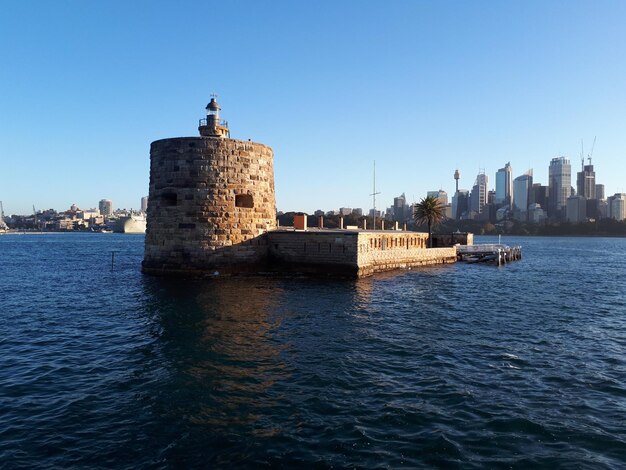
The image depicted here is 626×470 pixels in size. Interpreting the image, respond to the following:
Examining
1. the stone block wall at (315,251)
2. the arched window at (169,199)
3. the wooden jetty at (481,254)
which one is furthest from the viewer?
the wooden jetty at (481,254)

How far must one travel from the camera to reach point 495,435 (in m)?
8.64

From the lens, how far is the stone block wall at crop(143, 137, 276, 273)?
3077 centimetres

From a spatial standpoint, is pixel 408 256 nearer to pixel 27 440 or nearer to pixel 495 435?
pixel 495 435

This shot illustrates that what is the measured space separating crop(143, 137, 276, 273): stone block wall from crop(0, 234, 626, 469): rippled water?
825 centimetres

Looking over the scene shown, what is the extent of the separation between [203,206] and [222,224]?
1773mm

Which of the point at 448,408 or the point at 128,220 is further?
the point at 128,220

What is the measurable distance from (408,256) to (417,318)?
21.3m

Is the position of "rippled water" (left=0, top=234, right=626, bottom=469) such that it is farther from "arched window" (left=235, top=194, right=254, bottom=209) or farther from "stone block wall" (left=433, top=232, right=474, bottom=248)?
"stone block wall" (left=433, top=232, right=474, bottom=248)

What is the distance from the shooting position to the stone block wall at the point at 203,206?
30.8m

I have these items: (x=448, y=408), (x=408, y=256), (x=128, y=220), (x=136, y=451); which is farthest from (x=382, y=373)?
(x=128, y=220)

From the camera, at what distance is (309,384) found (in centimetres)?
1126

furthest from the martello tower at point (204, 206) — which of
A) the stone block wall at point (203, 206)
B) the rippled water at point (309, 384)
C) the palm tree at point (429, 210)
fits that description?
the palm tree at point (429, 210)

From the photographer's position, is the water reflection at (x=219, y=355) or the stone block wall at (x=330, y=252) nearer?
the water reflection at (x=219, y=355)

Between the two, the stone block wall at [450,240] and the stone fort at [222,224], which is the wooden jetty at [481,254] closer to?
the stone block wall at [450,240]
